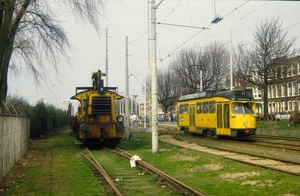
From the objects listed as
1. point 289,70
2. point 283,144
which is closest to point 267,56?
point 289,70

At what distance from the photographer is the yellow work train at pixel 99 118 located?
2189cm

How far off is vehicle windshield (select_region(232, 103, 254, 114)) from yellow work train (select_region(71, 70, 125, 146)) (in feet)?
23.3

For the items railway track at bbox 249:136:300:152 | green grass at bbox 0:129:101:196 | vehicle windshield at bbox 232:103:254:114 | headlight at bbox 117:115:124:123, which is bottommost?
green grass at bbox 0:129:101:196

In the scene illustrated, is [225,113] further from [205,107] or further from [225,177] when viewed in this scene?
[225,177]

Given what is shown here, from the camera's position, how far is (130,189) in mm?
10336

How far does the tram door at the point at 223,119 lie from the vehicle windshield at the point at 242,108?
0.42 m

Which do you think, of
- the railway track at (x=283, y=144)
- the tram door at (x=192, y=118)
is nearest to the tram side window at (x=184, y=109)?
the tram door at (x=192, y=118)

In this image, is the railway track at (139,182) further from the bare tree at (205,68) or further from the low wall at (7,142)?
the bare tree at (205,68)

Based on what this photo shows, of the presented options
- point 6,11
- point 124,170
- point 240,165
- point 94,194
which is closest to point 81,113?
point 6,11

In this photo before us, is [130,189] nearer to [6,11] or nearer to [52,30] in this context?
[6,11]

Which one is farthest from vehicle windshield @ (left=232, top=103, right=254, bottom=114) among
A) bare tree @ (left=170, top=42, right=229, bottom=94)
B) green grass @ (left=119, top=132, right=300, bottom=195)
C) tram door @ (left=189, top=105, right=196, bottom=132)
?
bare tree @ (left=170, top=42, right=229, bottom=94)

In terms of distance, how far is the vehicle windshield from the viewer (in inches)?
976

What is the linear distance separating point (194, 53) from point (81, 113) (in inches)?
1428

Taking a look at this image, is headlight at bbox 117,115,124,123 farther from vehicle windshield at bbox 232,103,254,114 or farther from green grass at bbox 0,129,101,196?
vehicle windshield at bbox 232,103,254,114
